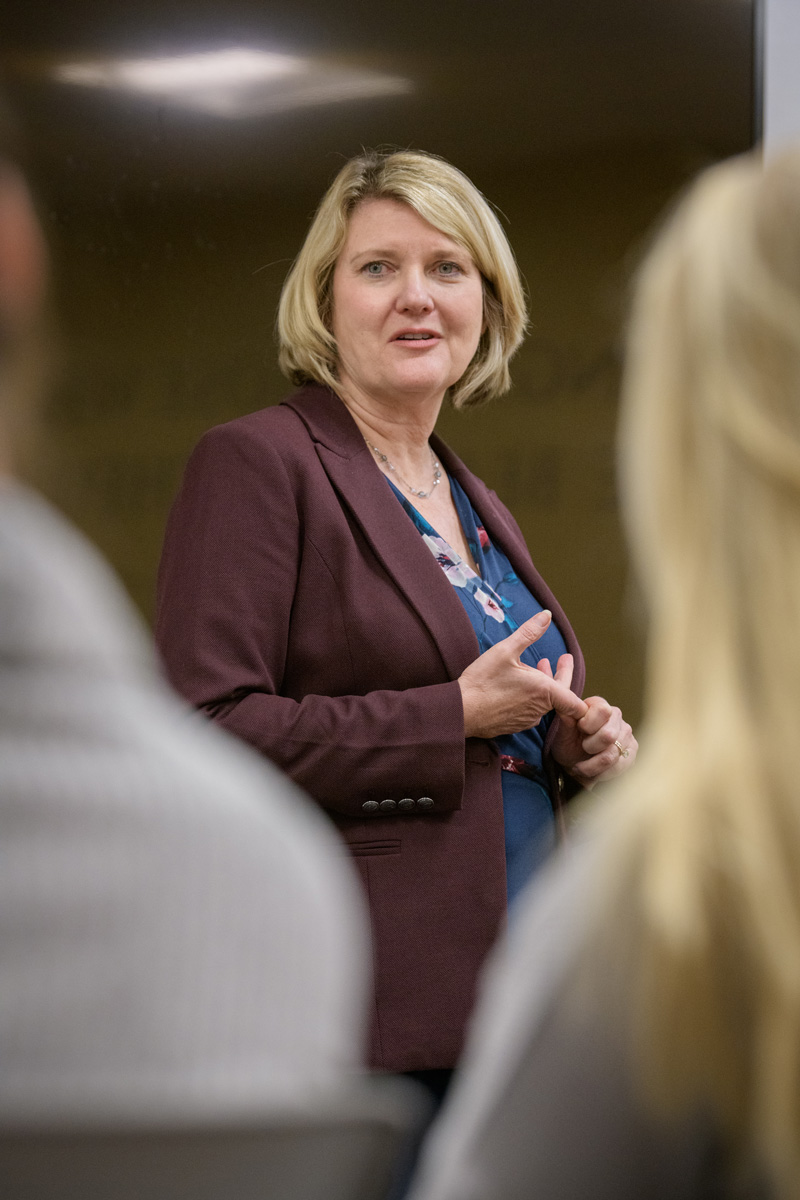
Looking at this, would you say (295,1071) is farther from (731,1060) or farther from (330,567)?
(330,567)

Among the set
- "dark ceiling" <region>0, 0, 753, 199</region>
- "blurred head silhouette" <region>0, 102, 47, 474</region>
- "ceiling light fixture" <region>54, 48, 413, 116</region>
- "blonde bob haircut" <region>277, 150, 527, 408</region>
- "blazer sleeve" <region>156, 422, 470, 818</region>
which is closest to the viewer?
"blurred head silhouette" <region>0, 102, 47, 474</region>

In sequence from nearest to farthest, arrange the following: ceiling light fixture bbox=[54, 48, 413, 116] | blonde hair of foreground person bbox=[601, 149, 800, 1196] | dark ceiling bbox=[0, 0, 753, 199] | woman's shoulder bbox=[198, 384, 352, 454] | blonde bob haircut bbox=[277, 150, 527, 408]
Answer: blonde hair of foreground person bbox=[601, 149, 800, 1196] → woman's shoulder bbox=[198, 384, 352, 454] → blonde bob haircut bbox=[277, 150, 527, 408] → dark ceiling bbox=[0, 0, 753, 199] → ceiling light fixture bbox=[54, 48, 413, 116]

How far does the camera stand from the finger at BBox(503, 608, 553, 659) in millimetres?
2027

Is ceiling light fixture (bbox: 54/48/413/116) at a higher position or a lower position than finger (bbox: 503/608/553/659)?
higher

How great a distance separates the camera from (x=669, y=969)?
70cm

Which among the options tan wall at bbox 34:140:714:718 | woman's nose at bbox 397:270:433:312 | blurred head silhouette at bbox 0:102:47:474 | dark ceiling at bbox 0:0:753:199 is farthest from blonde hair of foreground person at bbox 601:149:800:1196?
dark ceiling at bbox 0:0:753:199

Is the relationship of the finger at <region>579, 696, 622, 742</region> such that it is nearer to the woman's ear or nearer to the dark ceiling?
the woman's ear

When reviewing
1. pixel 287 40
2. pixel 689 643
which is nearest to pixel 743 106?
pixel 287 40

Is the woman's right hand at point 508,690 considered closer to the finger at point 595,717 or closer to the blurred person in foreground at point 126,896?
the finger at point 595,717

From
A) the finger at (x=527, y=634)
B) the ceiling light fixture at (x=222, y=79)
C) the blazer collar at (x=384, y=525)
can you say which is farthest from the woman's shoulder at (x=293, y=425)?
the ceiling light fixture at (x=222, y=79)

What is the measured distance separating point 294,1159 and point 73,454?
2.84 m

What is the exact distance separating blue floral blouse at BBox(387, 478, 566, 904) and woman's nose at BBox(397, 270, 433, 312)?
0.97 feet

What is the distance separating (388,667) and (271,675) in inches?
6.7

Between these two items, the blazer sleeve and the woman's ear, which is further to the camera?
the blazer sleeve
